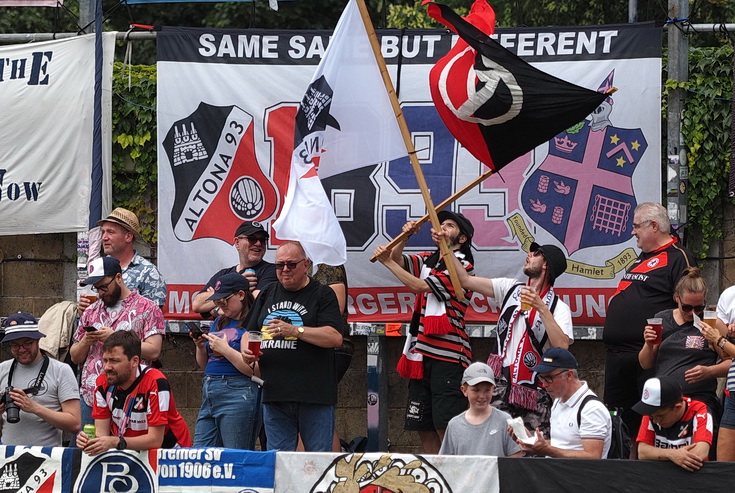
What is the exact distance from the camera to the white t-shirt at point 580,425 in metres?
6.16

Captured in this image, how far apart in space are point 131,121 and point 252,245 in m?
1.84

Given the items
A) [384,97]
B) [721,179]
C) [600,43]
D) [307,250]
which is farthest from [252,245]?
[721,179]

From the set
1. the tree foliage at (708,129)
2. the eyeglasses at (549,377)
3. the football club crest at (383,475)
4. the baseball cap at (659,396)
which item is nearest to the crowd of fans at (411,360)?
the eyeglasses at (549,377)

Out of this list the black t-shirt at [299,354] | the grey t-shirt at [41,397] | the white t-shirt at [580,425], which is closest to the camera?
the white t-shirt at [580,425]

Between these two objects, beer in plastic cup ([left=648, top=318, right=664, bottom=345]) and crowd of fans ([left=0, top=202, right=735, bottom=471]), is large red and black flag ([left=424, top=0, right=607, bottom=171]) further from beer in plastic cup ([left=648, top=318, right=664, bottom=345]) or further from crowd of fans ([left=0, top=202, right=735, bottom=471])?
beer in plastic cup ([left=648, top=318, right=664, bottom=345])

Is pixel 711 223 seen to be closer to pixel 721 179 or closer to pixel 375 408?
pixel 721 179

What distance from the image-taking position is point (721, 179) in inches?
332

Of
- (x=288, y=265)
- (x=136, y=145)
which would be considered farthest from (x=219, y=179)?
(x=288, y=265)

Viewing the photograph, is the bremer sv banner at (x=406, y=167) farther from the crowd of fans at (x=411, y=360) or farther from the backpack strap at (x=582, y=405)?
the backpack strap at (x=582, y=405)

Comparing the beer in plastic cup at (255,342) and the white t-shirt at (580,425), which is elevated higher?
the beer in plastic cup at (255,342)

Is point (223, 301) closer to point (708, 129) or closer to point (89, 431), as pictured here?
point (89, 431)

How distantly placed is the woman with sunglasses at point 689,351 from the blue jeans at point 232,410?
2527 mm

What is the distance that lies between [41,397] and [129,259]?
130 centimetres

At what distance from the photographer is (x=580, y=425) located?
244 inches
